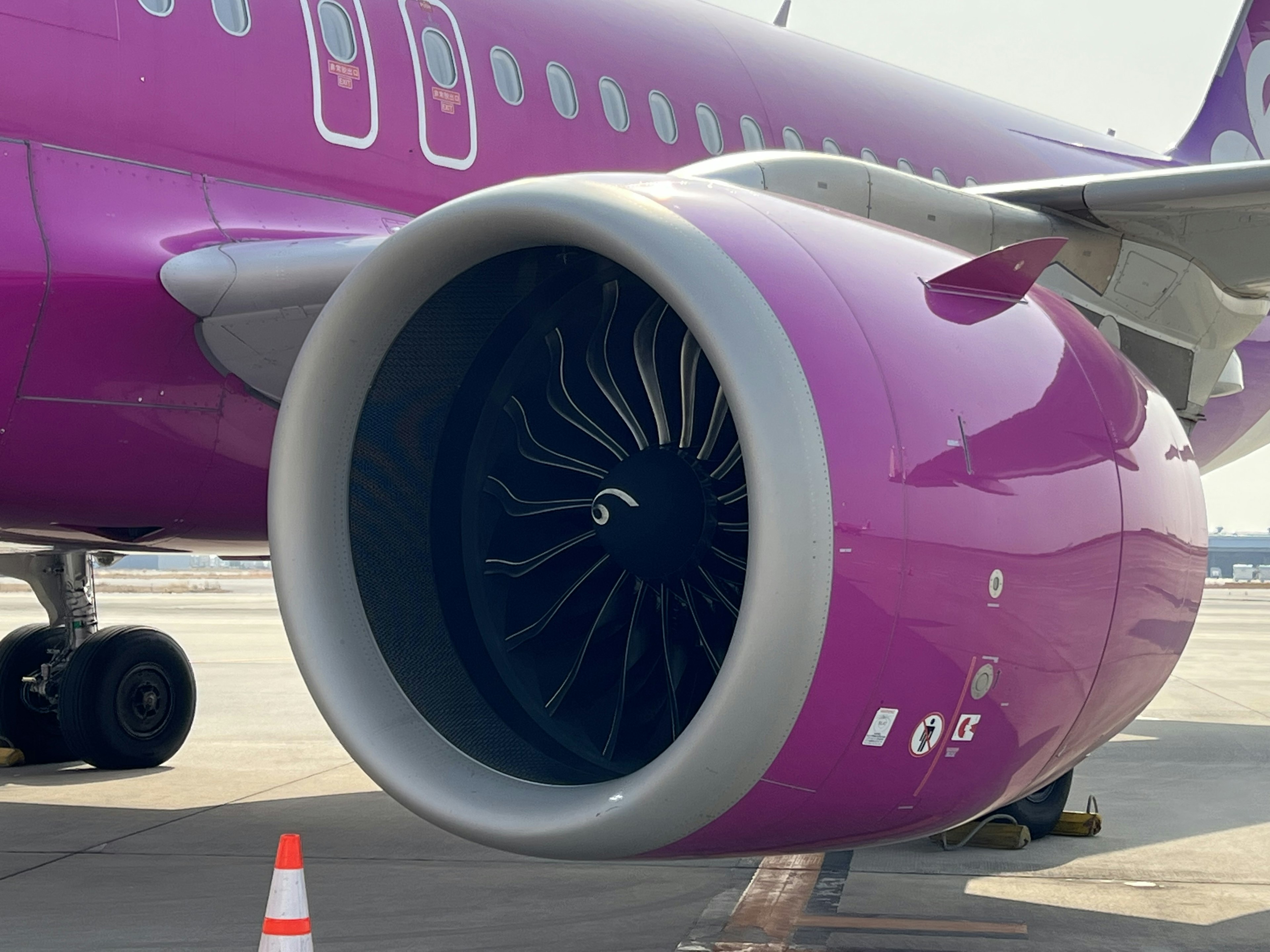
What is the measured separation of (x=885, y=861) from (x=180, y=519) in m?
2.89

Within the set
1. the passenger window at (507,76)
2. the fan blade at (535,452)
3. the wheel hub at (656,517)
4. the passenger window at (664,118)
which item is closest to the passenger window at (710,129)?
the passenger window at (664,118)

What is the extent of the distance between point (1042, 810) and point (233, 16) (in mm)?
4263

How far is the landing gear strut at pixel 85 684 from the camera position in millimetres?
8117

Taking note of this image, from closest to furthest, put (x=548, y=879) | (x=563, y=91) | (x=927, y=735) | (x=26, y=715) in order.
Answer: (x=927, y=735) < (x=548, y=879) < (x=563, y=91) < (x=26, y=715)

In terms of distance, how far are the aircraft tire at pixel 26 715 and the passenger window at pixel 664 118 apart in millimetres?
4237

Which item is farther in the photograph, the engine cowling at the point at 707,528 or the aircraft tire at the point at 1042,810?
the aircraft tire at the point at 1042,810

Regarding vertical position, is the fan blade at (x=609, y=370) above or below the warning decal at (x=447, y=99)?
below

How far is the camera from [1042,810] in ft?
20.7

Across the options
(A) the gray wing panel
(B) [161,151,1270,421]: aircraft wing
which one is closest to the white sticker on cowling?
(B) [161,151,1270,421]: aircraft wing

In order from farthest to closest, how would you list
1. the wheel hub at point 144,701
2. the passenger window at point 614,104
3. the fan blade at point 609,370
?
the wheel hub at point 144,701
the passenger window at point 614,104
the fan blade at point 609,370

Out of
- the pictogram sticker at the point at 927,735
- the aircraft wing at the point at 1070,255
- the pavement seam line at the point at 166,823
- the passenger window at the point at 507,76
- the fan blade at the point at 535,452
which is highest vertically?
the passenger window at the point at 507,76

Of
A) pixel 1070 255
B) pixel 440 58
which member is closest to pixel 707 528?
pixel 1070 255

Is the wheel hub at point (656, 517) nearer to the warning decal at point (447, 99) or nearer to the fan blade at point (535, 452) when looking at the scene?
the fan blade at point (535, 452)

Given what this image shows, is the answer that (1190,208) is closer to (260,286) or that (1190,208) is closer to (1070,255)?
(1070,255)
